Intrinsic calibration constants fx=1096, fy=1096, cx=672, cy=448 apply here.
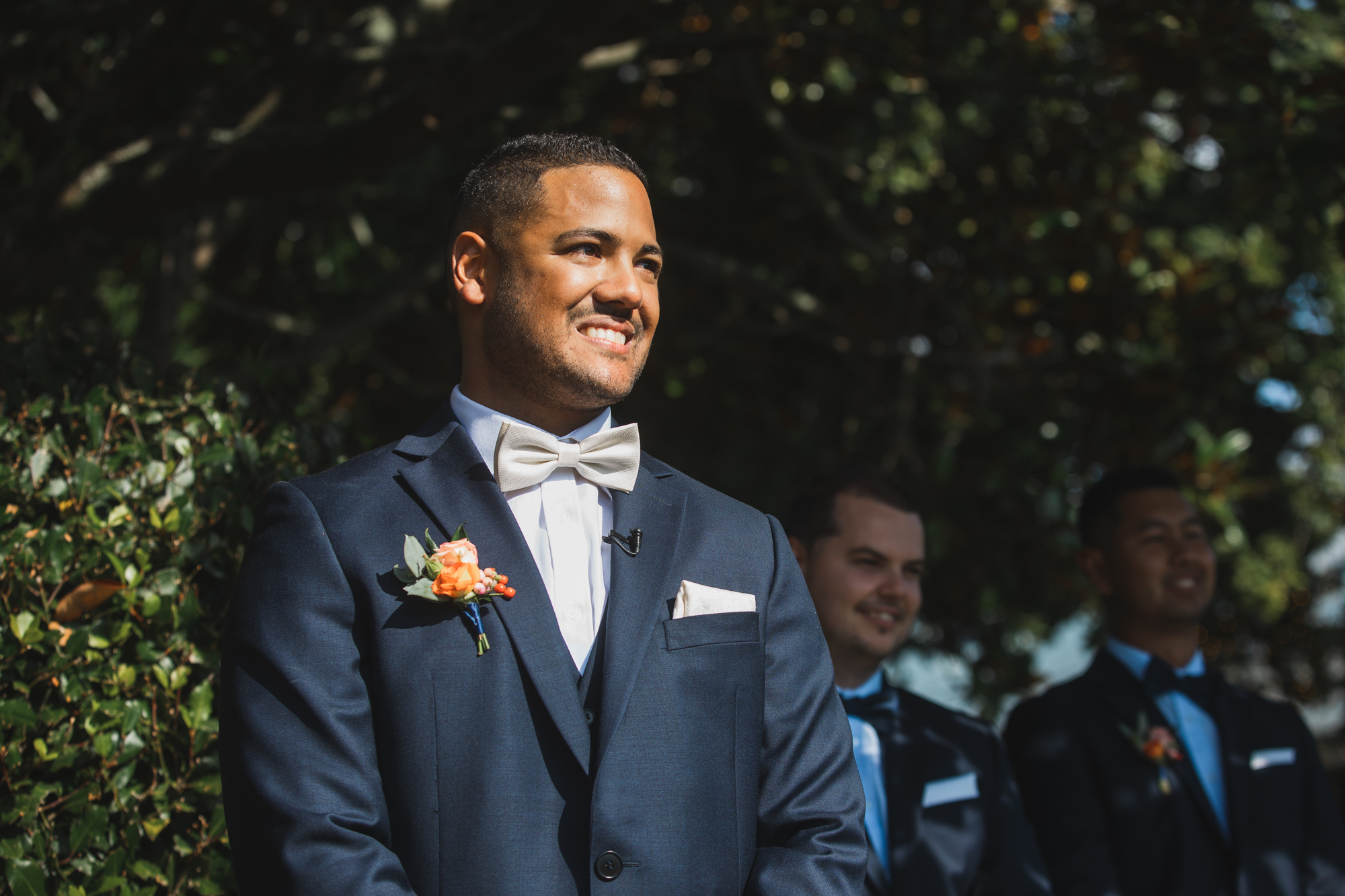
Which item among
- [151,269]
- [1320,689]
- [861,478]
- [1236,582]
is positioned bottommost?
[1320,689]

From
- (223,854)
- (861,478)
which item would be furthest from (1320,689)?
(223,854)

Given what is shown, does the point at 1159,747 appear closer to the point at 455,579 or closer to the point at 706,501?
the point at 706,501

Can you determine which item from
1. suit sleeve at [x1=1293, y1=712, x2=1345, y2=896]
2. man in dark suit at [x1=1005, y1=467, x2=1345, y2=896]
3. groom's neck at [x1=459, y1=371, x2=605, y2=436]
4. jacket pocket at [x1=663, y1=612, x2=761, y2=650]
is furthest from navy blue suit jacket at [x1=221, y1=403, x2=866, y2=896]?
suit sleeve at [x1=1293, y1=712, x2=1345, y2=896]

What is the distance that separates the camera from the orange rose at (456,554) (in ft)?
5.99

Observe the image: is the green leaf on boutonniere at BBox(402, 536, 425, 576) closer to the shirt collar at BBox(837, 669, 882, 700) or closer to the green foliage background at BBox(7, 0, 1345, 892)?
the green foliage background at BBox(7, 0, 1345, 892)

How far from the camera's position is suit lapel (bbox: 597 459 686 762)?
1.85 meters

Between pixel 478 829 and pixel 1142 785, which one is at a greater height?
pixel 478 829

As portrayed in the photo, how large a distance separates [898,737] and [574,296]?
5.94ft

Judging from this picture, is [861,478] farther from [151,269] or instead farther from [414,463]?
[151,269]

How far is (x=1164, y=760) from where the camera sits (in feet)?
11.3

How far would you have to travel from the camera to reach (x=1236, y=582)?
7.82m

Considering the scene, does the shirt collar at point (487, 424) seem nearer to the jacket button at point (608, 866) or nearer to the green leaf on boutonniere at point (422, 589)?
the green leaf on boutonniere at point (422, 589)

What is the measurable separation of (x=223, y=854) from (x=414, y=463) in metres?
1.09

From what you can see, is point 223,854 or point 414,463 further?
point 223,854
